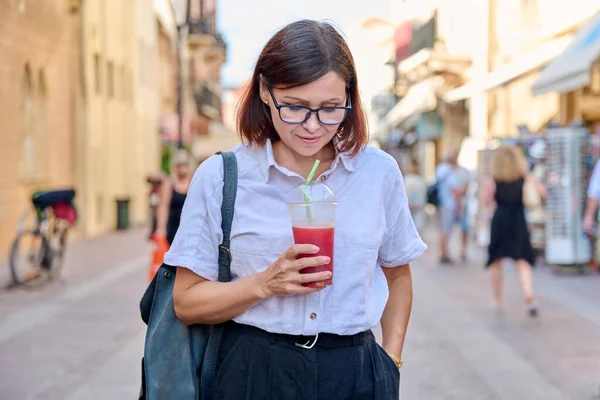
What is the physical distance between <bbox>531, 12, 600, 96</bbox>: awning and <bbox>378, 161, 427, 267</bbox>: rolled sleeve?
1051 cm

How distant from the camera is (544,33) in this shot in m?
20.8

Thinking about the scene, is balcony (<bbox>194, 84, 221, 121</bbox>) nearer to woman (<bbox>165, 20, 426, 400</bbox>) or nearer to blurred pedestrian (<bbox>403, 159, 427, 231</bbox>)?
blurred pedestrian (<bbox>403, 159, 427, 231</bbox>)

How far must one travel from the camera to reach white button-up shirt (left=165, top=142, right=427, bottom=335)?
2085mm

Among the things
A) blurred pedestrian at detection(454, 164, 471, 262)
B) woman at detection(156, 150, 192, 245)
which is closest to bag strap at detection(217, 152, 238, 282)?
woman at detection(156, 150, 192, 245)

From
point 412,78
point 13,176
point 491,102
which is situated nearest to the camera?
point 13,176

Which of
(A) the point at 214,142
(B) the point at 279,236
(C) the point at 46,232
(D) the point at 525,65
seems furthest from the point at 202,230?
(A) the point at 214,142

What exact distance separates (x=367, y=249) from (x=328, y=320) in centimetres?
19

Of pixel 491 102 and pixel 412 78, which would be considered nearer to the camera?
pixel 491 102

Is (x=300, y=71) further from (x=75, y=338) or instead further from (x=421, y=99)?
(x=421, y=99)

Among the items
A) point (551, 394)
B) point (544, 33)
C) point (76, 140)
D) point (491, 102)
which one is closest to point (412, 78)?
point (491, 102)

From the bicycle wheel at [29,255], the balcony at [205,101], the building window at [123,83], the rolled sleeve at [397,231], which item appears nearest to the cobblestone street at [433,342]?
the bicycle wheel at [29,255]

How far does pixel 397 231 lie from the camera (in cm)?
230

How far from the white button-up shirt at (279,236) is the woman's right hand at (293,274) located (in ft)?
0.32

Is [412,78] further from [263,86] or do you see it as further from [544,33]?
[263,86]
